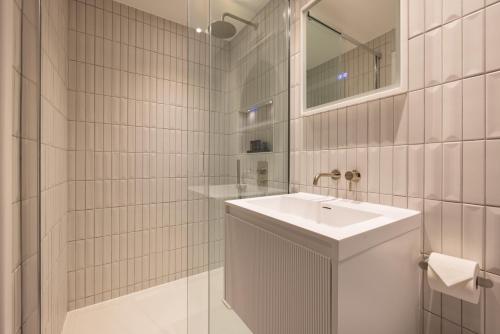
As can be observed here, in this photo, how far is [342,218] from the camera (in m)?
1.07

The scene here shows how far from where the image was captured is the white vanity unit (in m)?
0.64

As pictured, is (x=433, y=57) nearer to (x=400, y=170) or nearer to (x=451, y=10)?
(x=451, y=10)

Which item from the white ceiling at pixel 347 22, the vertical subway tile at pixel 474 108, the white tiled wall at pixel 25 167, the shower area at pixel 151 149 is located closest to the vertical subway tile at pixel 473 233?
the vertical subway tile at pixel 474 108

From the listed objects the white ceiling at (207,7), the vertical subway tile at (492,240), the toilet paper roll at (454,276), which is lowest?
the toilet paper roll at (454,276)

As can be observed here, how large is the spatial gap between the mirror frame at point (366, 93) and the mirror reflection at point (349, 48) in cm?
2

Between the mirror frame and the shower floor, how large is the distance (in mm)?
1139

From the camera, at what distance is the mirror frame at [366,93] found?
0.93 meters

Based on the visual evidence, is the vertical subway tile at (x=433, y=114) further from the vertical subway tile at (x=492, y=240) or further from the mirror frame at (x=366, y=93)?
the vertical subway tile at (x=492, y=240)

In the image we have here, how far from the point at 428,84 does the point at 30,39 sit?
1.48 m

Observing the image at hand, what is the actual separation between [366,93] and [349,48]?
30cm

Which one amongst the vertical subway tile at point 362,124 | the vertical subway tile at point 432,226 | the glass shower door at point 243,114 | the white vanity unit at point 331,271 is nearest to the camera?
the white vanity unit at point 331,271

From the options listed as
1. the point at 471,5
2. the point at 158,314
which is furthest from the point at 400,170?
the point at 158,314

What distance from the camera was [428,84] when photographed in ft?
2.85

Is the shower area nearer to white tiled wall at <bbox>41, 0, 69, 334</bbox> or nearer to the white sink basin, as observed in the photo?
white tiled wall at <bbox>41, 0, 69, 334</bbox>
